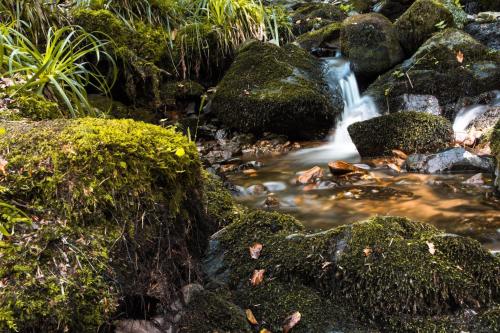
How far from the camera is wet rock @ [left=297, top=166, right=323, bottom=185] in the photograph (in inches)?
187

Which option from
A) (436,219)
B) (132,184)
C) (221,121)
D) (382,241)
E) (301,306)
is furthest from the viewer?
(221,121)

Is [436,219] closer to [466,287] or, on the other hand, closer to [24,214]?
[466,287]

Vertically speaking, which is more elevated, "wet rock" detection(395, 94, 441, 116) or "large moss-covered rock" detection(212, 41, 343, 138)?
"large moss-covered rock" detection(212, 41, 343, 138)

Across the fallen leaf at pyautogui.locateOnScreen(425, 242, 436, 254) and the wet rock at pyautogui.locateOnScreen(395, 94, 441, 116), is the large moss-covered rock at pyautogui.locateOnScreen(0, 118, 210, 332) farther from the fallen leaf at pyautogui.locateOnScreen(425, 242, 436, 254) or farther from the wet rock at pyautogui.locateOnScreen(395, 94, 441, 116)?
the wet rock at pyautogui.locateOnScreen(395, 94, 441, 116)

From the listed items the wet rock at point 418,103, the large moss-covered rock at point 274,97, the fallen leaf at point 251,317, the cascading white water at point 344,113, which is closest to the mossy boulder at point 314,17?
the cascading white water at point 344,113

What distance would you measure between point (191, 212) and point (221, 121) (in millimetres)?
4903

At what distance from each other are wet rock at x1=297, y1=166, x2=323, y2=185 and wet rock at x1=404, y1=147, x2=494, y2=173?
1.02 m

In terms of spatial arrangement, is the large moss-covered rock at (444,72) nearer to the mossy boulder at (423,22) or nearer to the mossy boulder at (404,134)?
the mossy boulder at (423,22)

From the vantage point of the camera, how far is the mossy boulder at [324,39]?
8.87 meters

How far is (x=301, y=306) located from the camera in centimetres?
200

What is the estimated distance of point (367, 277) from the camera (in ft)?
6.57

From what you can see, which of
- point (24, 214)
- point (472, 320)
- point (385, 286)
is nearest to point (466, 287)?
point (472, 320)

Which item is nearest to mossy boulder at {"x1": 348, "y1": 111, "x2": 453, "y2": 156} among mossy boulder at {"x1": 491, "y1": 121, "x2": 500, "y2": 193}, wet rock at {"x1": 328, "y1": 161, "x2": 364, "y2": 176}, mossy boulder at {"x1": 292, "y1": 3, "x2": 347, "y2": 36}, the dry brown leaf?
wet rock at {"x1": 328, "y1": 161, "x2": 364, "y2": 176}

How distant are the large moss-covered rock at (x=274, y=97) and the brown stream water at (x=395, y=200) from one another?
1.68 meters
